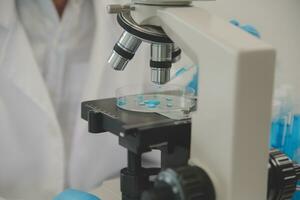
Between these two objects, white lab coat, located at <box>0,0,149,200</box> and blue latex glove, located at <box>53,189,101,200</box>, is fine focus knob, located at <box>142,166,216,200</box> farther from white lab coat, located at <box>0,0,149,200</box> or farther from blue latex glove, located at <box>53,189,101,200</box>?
white lab coat, located at <box>0,0,149,200</box>

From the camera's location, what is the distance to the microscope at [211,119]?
55 centimetres

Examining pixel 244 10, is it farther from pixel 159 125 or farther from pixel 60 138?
pixel 159 125

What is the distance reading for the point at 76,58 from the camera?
123 centimetres

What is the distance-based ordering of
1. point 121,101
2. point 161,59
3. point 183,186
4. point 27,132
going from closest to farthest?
point 183,186
point 161,59
point 121,101
point 27,132

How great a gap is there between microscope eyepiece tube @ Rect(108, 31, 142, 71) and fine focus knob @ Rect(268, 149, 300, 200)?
26 cm

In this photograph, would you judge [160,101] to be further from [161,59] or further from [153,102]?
[161,59]

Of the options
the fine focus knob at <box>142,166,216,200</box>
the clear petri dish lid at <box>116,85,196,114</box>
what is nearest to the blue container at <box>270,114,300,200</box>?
the clear petri dish lid at <box>116,85,196,114</box>

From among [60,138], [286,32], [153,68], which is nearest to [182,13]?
[153,68]

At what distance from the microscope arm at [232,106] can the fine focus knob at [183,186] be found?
2cm

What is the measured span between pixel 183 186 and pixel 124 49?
261mm

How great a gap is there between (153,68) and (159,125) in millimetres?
110

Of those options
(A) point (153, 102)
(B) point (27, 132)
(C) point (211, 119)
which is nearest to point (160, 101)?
(A) point (153, 102)

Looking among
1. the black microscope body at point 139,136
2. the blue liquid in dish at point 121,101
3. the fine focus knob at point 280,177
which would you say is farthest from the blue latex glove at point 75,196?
the fine focus knob at point 280,177

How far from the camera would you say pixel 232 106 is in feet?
1.79
